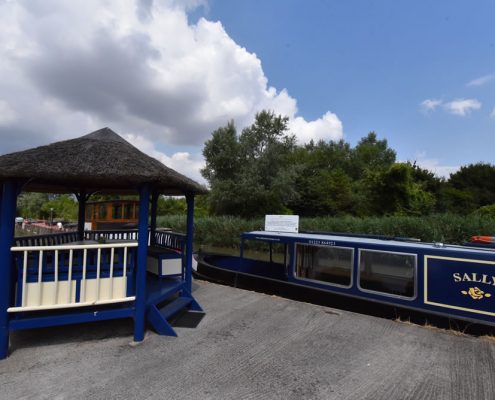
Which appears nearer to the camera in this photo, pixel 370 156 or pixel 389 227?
pixel 389 227

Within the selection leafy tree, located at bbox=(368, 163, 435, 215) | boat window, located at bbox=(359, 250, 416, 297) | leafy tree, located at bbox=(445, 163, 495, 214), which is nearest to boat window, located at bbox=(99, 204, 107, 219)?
boat window, located at bbox=(359, 250, 416, 297)

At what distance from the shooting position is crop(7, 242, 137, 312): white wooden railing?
3.76m

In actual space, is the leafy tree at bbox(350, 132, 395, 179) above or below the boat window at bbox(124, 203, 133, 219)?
above

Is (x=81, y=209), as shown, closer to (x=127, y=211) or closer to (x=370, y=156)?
(x=127, y=211)

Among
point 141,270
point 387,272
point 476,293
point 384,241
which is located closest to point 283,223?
point 384,241

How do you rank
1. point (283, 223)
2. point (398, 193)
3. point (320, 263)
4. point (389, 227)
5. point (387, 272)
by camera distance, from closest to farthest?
point (387, 272), point (320, 263), point (283, 223), point (389, 227), point (398, 193)

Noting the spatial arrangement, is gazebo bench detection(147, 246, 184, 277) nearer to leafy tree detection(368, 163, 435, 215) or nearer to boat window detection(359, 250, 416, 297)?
boat window detection(359, 250, 416, 297)

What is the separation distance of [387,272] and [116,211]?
15.5m

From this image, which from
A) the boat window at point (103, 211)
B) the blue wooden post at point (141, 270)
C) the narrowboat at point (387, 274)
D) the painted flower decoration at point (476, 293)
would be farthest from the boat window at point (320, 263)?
the boat window at point (103, 211)

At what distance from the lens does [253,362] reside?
369 cm

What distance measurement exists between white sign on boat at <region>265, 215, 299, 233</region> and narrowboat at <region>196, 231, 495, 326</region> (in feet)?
2.54

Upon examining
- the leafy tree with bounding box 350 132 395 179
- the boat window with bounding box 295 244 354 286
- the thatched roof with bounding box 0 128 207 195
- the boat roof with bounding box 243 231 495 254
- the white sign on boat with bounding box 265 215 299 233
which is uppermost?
the leafy tree with bounding box 350 132 395 179

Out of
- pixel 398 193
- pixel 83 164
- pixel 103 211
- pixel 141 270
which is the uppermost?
pixel 398 193

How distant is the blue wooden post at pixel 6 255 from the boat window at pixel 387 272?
6.16m
